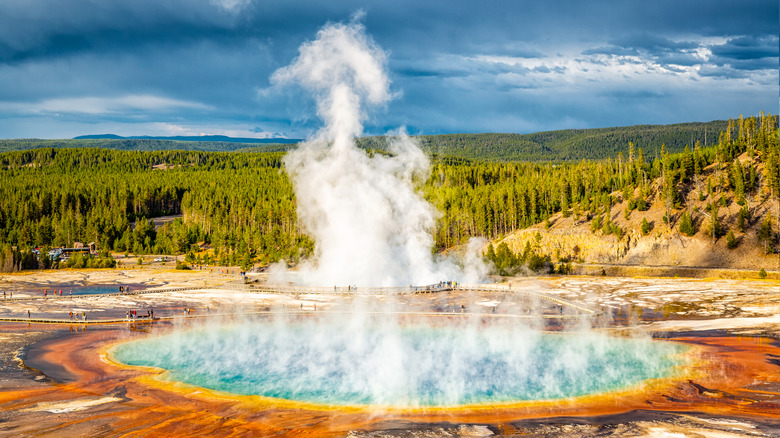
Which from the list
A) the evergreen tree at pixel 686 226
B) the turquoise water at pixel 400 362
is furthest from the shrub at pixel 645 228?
the turquoise water at pixel 400 362

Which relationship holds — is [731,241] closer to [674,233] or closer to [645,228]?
[674,233]

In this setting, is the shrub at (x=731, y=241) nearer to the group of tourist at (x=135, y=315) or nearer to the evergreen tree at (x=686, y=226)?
the evergreen tree at (x=686, y=226)

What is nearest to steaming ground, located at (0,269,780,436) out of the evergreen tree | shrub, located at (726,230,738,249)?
shrub, located at (726,230,738,249)

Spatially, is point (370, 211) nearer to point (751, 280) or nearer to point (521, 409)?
point (521, 409)

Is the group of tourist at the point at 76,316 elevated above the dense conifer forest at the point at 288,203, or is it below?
below

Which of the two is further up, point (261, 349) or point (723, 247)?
point (723, 247)

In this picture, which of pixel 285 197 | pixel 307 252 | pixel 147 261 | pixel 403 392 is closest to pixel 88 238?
pixel 147 261

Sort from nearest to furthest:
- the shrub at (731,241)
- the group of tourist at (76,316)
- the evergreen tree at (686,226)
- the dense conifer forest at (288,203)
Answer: the group of tourist at (76,316) < the shrub at (731,241) < the evergreen tree at (686,226) < the dense conifer forest at (288,203)

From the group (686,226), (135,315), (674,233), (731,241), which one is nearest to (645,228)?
(674,233)

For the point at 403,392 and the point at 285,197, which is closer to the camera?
the point at 403,392
